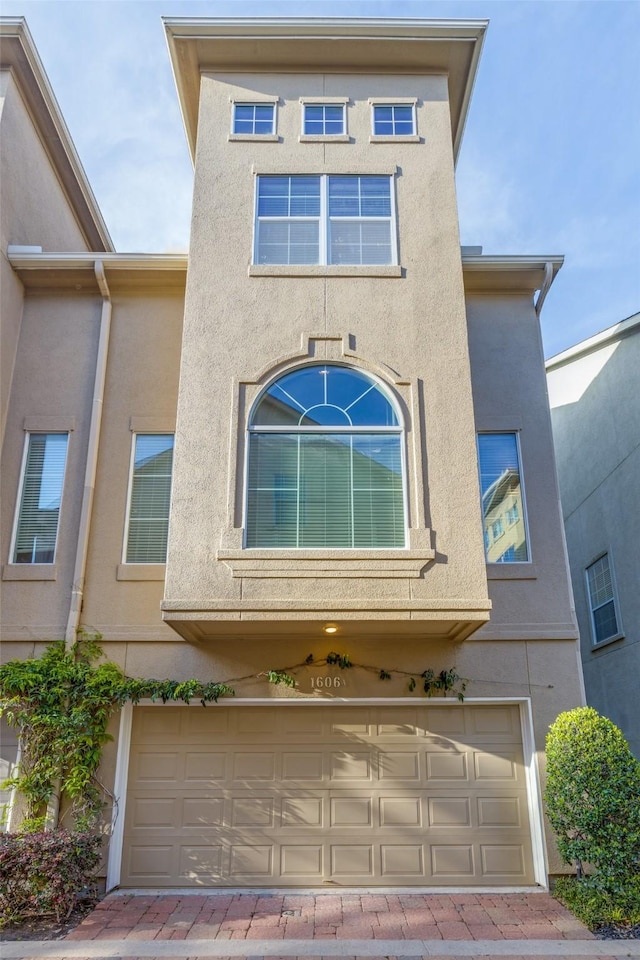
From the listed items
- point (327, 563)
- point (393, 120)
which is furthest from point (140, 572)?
point (393, 120)

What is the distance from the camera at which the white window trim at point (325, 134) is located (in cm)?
955

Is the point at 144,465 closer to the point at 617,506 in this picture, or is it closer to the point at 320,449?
the point at 320,449

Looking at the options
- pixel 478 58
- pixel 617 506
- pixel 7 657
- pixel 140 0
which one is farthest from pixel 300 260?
pixel 617 506

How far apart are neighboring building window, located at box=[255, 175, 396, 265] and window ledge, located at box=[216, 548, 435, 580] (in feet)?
13.0

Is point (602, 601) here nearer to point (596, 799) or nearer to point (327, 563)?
point (596, 799)

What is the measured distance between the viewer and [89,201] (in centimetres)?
1234

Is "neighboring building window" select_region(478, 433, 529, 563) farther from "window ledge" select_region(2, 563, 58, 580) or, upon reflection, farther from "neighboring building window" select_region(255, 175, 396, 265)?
"window ledge" select_region(2, 563, 58, 580)

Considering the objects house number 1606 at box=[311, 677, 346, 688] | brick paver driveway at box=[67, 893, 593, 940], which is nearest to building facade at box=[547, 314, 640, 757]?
brick paver driveway at box=[67, 893, 593, 940]

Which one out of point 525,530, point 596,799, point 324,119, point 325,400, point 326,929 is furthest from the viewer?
point 324,119

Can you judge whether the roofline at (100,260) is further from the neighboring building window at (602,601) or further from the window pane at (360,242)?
the neighboring building window at (602,601)

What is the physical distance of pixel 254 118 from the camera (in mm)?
9727

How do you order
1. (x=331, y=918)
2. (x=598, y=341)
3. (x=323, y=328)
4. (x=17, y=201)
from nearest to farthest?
1. (x=331, y=918)
2. (x=323, y=328)
3. (x=17, y=201)
4. (x=598, y=341)

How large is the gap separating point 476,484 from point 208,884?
548 centimetres

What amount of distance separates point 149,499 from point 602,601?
325 inches
